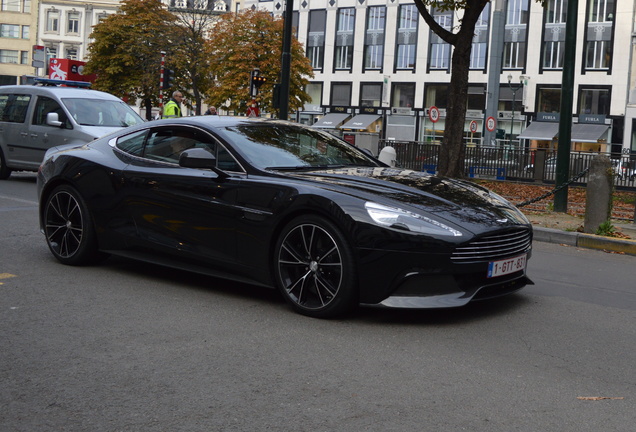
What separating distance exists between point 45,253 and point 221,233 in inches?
104

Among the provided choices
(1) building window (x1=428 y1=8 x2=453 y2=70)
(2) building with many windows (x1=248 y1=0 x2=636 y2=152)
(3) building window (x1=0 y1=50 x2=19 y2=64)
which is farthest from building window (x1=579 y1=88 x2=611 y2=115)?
(3) building window (x1=0 y1=50 x2=19 y2=64)

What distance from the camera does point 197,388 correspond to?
4.14 metres

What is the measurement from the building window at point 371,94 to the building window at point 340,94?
1238 mm

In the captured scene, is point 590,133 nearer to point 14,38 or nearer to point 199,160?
point 199,160

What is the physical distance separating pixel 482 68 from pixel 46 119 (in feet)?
147

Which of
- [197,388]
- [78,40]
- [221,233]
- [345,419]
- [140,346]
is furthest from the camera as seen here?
[78,40]

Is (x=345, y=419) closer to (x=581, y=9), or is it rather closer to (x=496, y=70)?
(x=496, y=70)

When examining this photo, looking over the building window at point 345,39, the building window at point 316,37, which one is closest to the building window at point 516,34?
the building window at point 345,39

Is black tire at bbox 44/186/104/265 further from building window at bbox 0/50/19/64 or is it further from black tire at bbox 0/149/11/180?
building window at bbox 0/50/19/64

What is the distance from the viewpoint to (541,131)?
52781mm

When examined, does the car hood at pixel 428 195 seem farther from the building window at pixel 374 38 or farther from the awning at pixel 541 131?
the building window at pixel 374 38

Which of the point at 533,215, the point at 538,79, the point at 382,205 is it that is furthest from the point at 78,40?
the point at 382,205

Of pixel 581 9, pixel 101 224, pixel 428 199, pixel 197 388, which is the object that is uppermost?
pixel 581 9

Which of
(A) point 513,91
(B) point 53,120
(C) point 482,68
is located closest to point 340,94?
(C) point 482,68
